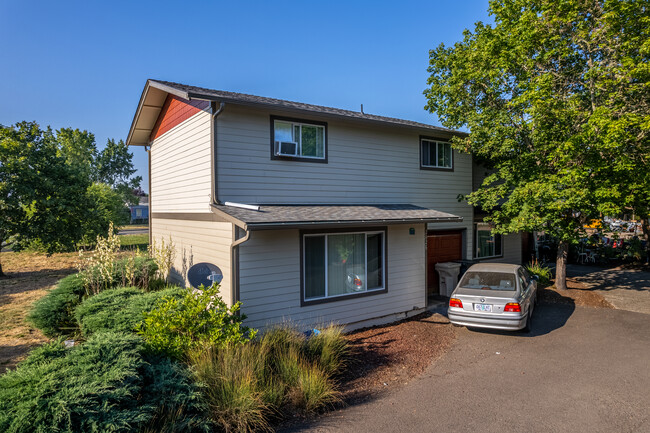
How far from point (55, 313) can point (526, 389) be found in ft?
33.0

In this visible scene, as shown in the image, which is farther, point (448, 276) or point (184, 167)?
point (448, 276)

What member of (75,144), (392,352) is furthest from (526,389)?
(75,144)

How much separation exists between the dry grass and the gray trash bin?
36.9 ft

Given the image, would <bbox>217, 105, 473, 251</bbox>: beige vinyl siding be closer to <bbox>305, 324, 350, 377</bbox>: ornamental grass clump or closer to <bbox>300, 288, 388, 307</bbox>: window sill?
<bbox>300, 288, 388, 307</bbox>: window sill

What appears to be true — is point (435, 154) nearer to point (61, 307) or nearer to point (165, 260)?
point (165, 260)

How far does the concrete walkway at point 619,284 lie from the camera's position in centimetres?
1135

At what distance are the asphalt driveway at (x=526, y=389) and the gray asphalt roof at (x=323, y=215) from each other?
10.7 ft

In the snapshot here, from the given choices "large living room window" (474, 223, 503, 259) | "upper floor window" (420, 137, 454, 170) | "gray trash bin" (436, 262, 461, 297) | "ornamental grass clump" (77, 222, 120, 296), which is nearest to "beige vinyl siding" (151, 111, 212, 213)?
"ornamental grass clump" (77, 222, 120, 296)

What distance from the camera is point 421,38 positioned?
45.8 ft

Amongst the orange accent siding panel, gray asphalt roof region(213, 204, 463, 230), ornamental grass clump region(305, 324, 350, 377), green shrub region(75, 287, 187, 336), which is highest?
the orange accent siding panel

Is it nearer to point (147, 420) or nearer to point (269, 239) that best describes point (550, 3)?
point (269, 239)

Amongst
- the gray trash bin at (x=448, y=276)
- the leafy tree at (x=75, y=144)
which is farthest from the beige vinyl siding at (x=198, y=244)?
the leafy tree at (x=75, y=144)

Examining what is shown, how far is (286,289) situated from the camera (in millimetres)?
8156

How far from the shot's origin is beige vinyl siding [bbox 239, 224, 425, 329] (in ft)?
25.2
